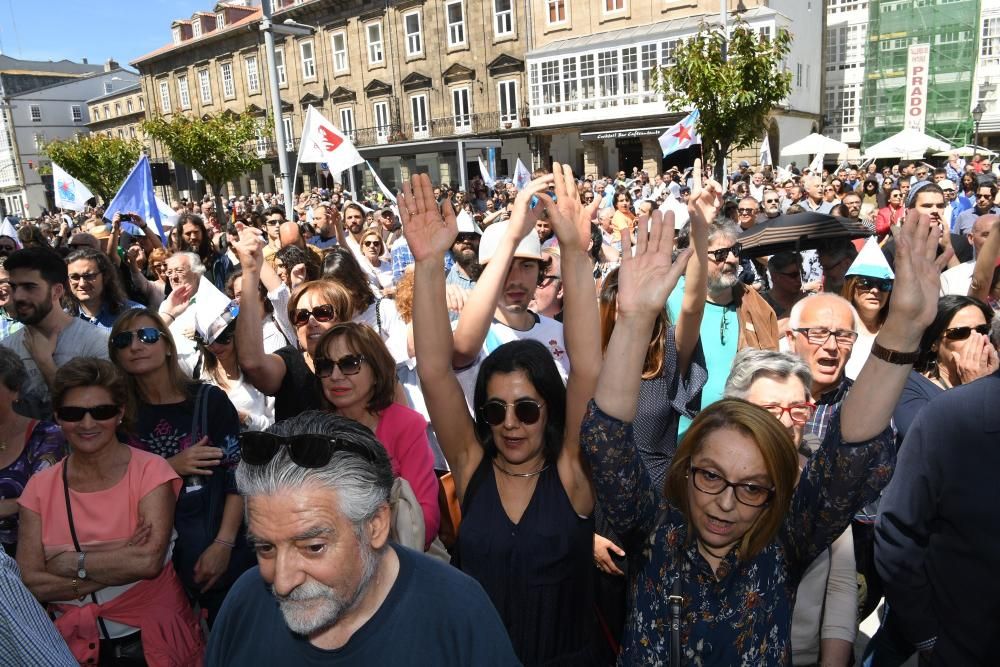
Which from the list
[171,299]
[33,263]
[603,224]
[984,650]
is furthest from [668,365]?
[603,224]

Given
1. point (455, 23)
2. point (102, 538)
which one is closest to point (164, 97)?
point (455, 23)

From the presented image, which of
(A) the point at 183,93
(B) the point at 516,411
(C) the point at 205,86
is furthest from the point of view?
(A) the point at 183,93

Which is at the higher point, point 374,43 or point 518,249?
point 374,43

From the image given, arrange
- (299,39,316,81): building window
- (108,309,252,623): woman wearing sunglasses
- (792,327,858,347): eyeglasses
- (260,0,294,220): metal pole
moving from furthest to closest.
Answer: (299,39,316,81): building window
(260,0,294,220): metal pole
(792,327,858,347): eyeglasses
(108,309,252,623): woman wearing sunglasses

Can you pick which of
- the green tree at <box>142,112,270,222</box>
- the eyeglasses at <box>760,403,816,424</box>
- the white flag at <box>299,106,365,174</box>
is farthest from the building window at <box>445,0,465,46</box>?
the eyeglasses at <box>760,403,816,424</box>

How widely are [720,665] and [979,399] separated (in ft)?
3.56

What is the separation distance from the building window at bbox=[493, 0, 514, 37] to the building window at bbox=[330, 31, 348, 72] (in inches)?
368

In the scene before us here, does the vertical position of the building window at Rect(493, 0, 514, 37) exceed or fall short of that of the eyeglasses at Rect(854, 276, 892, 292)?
it exceeds it

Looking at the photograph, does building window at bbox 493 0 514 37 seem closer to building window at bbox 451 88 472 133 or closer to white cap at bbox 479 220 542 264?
building window at bbox 451 88 472 133

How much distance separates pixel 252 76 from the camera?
1618 inches

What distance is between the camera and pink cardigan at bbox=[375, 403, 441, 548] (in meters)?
2.56

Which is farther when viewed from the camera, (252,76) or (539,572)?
(252,76)

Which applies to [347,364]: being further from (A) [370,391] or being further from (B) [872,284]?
(B) [872,284]

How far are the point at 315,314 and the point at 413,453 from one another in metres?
1.25
